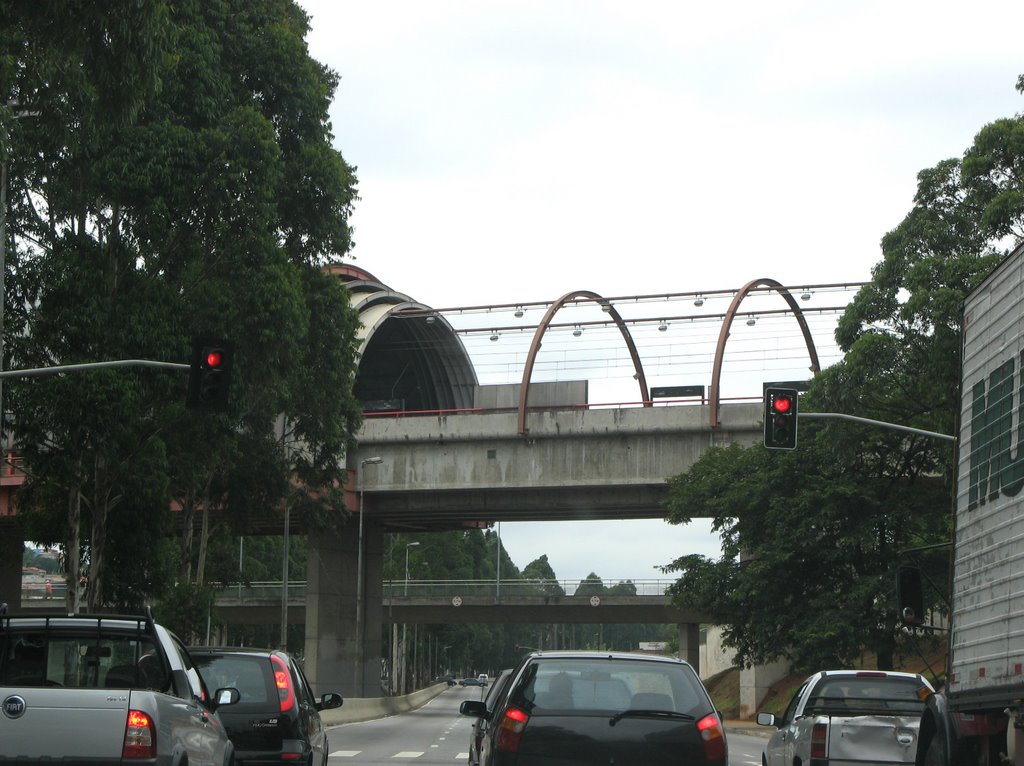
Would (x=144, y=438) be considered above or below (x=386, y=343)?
below

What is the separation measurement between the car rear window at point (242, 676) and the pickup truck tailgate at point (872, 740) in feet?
17.6

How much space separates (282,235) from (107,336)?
755cm

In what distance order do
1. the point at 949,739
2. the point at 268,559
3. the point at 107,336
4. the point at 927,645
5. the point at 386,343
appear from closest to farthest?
the point at 949,739 → the point at 107,336 → the point at 927,645 → the point at 386,343 → the point at 268,559

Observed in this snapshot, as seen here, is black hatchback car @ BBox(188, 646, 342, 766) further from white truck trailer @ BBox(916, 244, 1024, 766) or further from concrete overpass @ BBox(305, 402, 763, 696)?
concrete overpass @ BBox(305, 402, 763, 696)

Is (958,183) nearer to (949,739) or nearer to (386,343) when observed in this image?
(949,739)

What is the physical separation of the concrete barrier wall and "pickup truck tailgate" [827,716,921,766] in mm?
28201

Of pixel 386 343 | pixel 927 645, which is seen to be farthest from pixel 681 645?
pixel 927 645

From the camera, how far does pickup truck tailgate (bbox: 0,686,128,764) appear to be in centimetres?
815

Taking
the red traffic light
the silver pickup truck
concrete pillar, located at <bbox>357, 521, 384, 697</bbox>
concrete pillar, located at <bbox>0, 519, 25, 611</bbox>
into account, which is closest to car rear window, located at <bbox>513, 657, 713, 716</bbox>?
the silver pickup truck

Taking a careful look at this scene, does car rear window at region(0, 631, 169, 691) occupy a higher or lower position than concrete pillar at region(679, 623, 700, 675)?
higher

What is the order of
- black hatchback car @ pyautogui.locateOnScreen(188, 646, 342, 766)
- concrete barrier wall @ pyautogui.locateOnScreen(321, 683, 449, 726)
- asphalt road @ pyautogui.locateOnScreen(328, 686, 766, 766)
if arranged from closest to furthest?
black hatchback car @ pyautogui.locateOnScreen(188, 646, 342, 766), asphalt road @ pyautogui.locateOnScreen(328, 686, 766, 766), concrete barrier wall @ pyautogui.locateOnScreen(321, 683, 449, 726)

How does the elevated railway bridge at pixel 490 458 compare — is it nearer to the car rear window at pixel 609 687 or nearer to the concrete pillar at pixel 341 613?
the concrete pillar at pixel 341 613

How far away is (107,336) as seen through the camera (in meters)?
27.2

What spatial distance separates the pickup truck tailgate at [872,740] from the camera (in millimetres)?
13664
